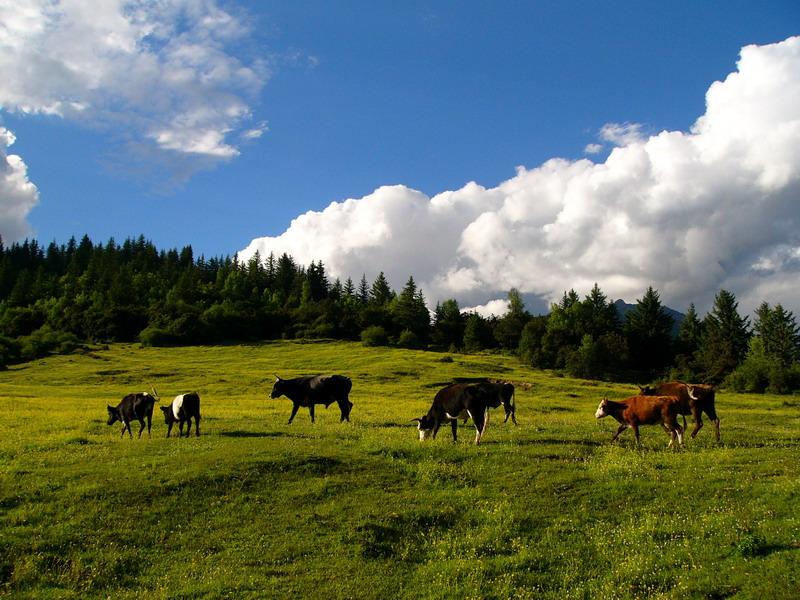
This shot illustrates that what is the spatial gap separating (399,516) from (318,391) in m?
17.0

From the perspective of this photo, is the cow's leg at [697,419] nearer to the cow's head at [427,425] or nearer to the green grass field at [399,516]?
the green grass field at [399,516]

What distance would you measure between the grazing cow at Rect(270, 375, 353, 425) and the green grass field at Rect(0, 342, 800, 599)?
234 inches

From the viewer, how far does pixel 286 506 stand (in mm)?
15766

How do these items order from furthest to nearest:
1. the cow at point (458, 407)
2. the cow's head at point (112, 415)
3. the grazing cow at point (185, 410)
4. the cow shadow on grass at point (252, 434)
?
1. the cow's head at point (112, 415)
2. the grazing cow at point (185, 410)
3. the cow shadow on grass at point (252, 434)
4. the cow at point (458, 407)

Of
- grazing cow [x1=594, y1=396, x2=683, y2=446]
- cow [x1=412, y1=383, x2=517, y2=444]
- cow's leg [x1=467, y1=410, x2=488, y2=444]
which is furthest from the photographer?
cow [x1=412, y1=383, x2=517, y2=444]

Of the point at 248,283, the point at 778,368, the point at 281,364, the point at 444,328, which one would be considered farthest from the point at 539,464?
the point at 248,283

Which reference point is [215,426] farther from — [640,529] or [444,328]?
[444,328]

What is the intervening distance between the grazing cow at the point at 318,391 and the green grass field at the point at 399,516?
5.93m

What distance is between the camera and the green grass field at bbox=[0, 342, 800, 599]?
11.9m

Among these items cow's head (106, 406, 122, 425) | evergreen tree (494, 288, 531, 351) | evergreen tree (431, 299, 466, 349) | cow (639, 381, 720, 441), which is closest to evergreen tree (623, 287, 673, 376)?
evergreen tree (494, 288, 531, 351)

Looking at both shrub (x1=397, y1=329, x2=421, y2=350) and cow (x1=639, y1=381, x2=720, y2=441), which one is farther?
shrub (x1=397, y1=329, x2=421, y2=350)

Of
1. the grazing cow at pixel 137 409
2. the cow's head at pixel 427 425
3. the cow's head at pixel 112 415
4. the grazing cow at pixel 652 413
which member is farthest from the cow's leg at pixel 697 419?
the cow's head at pixel 112 415

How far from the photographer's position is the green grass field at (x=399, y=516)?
39.0 ft

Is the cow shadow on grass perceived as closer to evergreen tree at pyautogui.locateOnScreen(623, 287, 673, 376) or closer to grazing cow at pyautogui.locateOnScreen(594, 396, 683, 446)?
grazing cow at pyautogui.locateOnScreen(594, 396, 683, 446)
